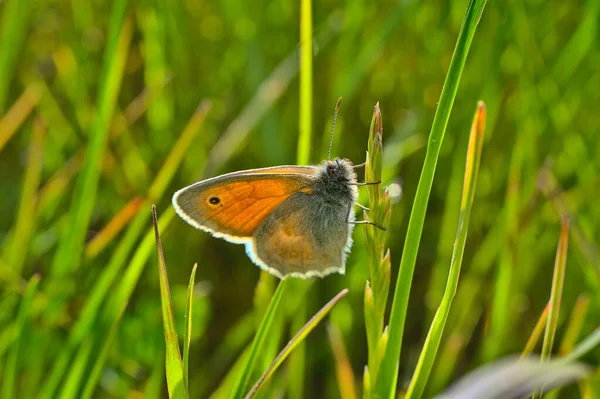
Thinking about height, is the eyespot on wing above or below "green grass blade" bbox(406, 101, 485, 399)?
above

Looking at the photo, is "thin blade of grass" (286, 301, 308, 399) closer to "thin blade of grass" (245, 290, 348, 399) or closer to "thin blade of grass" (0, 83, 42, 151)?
"thin blade of grass" (245, 290, 348, 399)

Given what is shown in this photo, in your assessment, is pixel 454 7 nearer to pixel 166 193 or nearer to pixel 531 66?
pixel 531 66

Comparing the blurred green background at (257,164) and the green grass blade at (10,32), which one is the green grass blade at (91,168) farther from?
the green grass blade at (10,32)

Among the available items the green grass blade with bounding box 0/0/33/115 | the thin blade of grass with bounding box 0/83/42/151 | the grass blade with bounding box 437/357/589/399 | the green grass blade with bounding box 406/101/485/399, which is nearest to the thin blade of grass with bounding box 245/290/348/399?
the green grass blade with bounding box 406/101/485/399

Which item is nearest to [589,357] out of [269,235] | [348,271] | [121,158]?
[348,271]

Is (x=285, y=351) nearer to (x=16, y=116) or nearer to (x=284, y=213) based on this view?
(x=284, y=213)

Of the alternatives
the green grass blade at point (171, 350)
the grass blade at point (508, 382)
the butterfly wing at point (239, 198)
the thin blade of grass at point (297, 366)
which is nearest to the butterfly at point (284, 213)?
the butterfly wing at point (239, 198)
